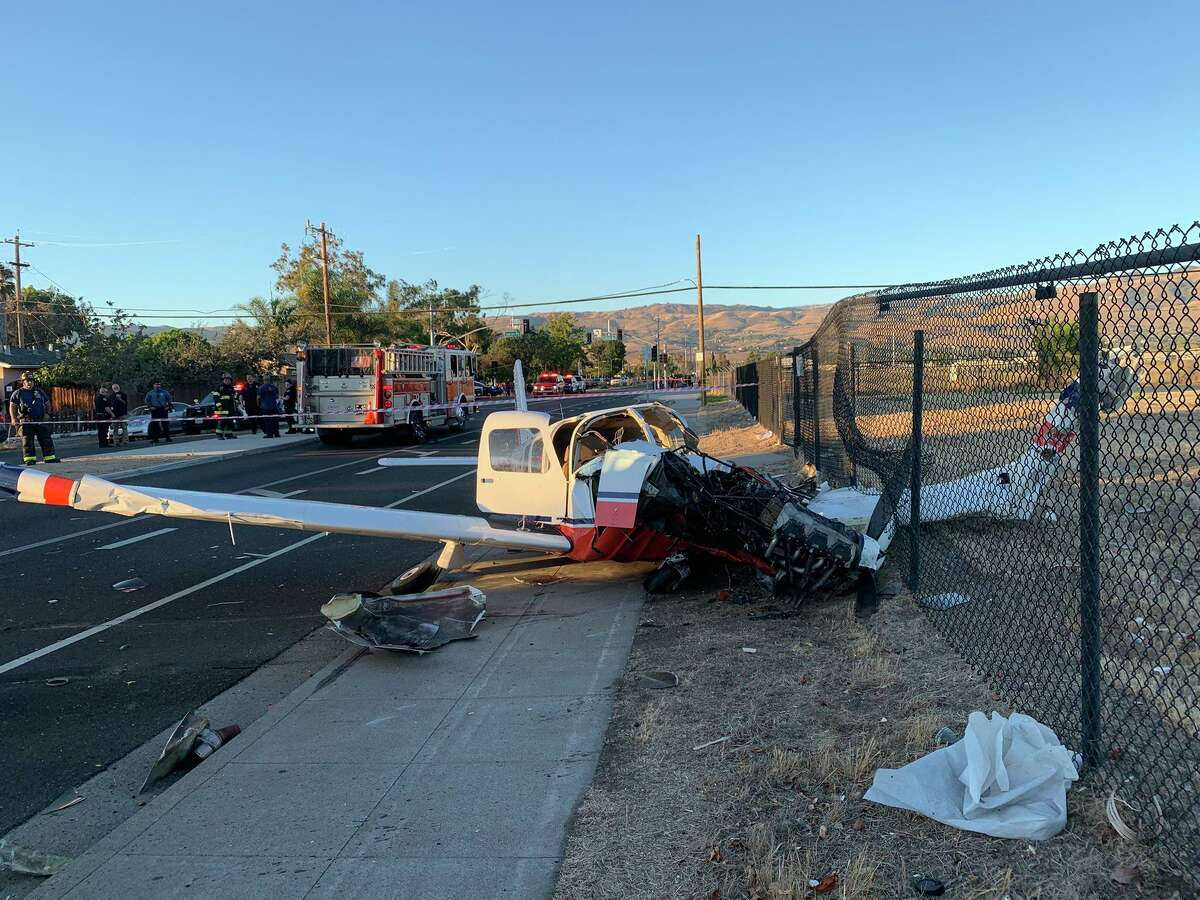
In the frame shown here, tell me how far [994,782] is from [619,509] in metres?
4.37

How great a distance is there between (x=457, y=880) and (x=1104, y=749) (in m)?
2.66

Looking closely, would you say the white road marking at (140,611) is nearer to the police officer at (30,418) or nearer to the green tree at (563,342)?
the police officer at (30,418)

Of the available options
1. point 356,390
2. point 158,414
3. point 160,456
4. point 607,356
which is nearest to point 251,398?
point 158,414

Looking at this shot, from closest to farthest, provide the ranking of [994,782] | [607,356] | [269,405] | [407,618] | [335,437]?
[994,782] < [407,618] < [335,437] < [269,405] < [607,356]

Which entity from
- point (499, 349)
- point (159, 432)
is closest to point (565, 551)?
point (159, 432)

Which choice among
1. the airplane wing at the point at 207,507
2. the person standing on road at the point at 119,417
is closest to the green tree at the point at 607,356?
the person standing on road at the point at 119,417

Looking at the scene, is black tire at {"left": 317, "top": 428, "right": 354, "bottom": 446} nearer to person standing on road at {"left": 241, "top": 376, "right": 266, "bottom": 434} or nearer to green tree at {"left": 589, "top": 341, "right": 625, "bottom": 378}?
person standing on road at {"left": 241, "top": 376, "right": 266, "bottom": 434}

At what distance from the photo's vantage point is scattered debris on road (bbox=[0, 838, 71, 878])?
13.1ft

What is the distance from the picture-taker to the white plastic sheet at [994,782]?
11.1 ft

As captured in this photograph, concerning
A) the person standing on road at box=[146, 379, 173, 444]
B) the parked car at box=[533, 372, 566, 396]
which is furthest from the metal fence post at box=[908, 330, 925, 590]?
the parked car at box=[533, 372, 566, 396]

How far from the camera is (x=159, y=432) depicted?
28.4 meters

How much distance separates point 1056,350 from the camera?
4168mm

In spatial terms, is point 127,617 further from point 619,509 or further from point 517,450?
point 619,509

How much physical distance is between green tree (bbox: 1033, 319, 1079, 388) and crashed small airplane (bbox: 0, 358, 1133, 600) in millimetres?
1981
